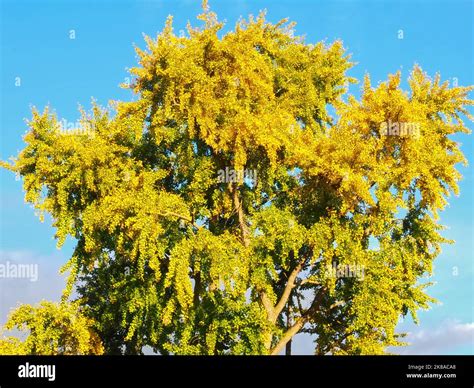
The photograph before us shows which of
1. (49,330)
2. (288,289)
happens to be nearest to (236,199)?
(288,289)

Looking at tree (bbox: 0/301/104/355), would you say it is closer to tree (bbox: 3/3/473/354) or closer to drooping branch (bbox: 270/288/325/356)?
tree (bbox: 3/3/473/354)

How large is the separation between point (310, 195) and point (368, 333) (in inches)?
204

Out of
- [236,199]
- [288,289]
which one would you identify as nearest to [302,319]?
[288,289]

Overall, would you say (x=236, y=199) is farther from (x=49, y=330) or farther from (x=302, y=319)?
(x=49, y=330)

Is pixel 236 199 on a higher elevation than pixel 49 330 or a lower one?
higher

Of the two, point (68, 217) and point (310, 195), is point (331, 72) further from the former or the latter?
point (68, 217)

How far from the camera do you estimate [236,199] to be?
2536 centimetres

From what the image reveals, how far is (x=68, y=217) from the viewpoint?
23891 mm

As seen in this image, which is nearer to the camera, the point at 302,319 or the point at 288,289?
the point at 288,289

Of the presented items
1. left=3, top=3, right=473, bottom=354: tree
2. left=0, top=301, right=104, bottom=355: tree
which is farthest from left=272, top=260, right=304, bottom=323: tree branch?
left=0, top=301, right=104, bottom=355: tree

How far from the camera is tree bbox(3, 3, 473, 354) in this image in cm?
2288

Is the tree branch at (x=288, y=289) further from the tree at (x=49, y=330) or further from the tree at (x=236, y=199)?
the tree at (x=49, y=330)

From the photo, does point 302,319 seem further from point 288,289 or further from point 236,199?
point 236,199
